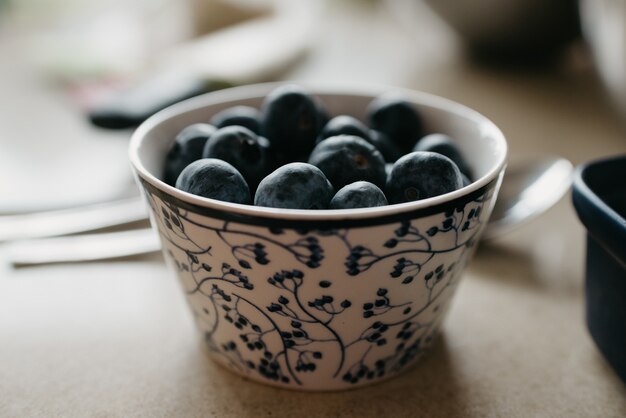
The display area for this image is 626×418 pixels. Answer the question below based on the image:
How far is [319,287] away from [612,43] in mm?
671

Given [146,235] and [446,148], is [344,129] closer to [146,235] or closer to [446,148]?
[446,148]

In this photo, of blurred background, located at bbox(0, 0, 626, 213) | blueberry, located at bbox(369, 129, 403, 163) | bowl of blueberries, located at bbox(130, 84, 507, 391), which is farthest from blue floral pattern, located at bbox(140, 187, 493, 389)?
blurred background, located at bbox(0, 0, 626, 213)

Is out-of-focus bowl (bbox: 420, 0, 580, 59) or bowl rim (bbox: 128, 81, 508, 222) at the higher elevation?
bowl rim (bbox: 128, 81, 508, 222)

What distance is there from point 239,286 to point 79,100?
0.76 meters

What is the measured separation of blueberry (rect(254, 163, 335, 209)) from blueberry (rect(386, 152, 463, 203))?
6cm

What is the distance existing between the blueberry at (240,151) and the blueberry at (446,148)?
15 centimetres

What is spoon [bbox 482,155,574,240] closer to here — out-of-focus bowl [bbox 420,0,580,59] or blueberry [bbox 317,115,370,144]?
blueberry [bbox 317,115,370,144]

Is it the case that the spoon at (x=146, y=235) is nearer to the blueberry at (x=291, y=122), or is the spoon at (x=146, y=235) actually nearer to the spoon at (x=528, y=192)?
A: the spoon at (x=528, y=192)

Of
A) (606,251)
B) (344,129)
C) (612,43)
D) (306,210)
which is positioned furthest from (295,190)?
(612,43)

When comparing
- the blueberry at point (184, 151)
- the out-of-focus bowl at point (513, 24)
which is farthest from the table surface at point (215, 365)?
the out-of-focus bowl at point (513, 24)

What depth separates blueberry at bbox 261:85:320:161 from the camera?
1.89 feet

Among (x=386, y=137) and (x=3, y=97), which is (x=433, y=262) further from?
(x=3, y=97)

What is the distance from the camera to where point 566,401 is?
51 cm

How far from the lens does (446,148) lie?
1.85 feet
